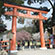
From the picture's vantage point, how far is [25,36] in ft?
49.6

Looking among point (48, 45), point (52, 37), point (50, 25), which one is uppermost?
point (50, 25)

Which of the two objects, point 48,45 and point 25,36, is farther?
point 25,36

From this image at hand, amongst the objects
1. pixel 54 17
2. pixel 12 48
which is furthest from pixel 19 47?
pixel 54 17

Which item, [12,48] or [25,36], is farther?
[25,36]

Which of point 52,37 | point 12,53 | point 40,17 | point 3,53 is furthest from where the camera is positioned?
point 52,37

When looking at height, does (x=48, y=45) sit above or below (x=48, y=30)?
below

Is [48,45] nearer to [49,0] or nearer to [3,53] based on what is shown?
[49,0]

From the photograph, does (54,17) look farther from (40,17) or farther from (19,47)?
(19,47)

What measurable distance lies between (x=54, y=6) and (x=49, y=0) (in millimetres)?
1269

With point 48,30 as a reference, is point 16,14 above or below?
above

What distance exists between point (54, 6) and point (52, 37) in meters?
4.84

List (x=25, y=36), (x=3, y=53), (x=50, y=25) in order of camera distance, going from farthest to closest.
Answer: (x=50, y=25) → (x=25, y=36) → (x=3, y=53)

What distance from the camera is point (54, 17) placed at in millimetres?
15609

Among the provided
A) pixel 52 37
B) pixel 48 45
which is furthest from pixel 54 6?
pixel 48 45
